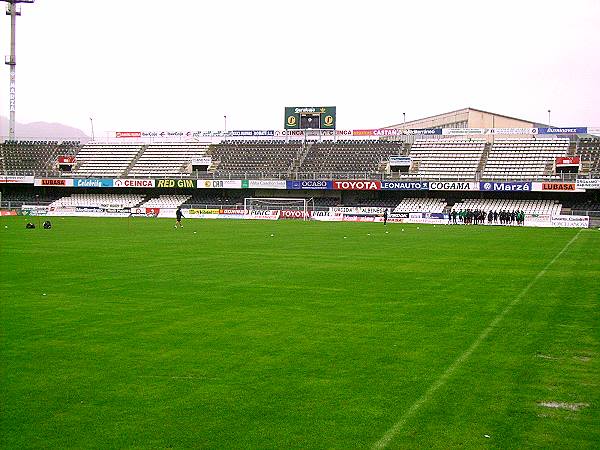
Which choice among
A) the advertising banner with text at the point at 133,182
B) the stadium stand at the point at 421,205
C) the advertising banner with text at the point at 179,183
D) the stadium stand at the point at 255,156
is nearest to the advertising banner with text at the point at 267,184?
the stadium stand at the point at 255,156

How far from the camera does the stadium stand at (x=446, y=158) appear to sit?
247 ft

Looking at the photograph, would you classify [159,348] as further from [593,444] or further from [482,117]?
[482,117]

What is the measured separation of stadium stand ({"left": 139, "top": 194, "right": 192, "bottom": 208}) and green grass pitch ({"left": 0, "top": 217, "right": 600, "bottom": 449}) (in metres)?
59.1

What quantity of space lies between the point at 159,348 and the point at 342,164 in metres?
70.8

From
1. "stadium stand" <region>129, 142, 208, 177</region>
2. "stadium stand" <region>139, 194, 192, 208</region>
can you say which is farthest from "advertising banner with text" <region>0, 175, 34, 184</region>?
"stadium stand" <region>139, 194, 192, 208</region>

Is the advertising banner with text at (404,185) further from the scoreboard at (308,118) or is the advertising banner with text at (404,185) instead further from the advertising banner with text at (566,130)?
the advertising banner with text at (566,130)

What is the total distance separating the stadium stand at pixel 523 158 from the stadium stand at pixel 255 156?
2181 centimetres

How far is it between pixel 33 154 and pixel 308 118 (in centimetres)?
3426

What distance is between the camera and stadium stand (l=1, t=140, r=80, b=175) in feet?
283

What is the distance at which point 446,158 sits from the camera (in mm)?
78250

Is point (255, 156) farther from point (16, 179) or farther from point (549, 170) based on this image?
point (549, 170)

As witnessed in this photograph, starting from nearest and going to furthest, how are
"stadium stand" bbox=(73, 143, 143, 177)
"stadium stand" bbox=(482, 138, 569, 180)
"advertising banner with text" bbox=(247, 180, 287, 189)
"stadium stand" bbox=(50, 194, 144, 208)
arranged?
"stadium stand" bbox=(482, 138, 569, 180)
"advertising banner with text" bbox=(247, 180, 287, 189)
"stadium stand" bbox=(50, 194, 144, 208)
"stadium stand" bbox=(73, 143, 143, 177)

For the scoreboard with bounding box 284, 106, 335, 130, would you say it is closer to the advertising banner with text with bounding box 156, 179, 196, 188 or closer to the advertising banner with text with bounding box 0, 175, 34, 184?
the advertising banner with text with bounding box 156, 179, 196, 188

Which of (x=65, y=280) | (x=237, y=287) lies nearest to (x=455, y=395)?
(x=237, y=287)
